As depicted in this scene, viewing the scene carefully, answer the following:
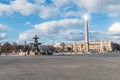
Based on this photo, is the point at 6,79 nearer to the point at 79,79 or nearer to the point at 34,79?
the point at 34,79

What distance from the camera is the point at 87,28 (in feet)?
505

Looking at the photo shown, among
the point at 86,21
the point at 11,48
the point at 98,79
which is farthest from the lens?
the point at 11,48

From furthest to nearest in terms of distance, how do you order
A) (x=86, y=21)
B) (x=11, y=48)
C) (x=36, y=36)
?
(x=11, y=48), (x=86, y=21), (x=36, y=36)

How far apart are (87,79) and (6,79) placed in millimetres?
4349

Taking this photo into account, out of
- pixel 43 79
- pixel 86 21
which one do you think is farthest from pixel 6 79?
pixel 86 21

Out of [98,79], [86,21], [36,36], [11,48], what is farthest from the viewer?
[11,48]

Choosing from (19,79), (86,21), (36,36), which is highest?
(86,21)

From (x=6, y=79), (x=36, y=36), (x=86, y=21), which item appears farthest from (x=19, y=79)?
(x=86, y=21)

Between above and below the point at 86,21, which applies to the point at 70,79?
below

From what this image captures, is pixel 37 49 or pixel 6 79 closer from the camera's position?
pixel 6 79

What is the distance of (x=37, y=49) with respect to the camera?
122m

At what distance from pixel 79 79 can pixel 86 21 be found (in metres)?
139

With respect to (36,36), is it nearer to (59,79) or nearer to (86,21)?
(86,21)

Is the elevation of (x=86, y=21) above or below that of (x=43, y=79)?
above
